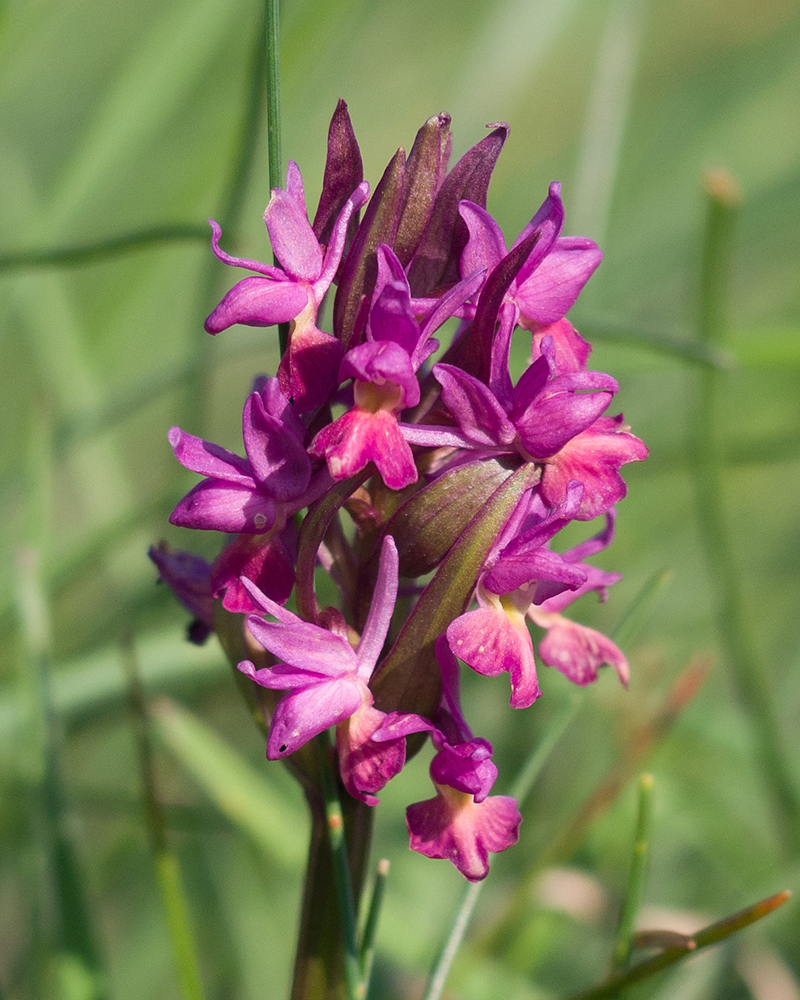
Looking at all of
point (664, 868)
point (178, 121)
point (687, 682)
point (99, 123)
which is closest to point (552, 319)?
point (687, 682)

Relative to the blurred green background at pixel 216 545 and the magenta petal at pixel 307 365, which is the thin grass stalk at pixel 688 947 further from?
the magenta petal at pixel 307 365

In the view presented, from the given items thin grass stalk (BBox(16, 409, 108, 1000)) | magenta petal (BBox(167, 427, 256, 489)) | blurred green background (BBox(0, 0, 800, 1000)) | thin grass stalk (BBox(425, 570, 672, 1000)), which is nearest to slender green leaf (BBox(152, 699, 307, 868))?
blurred green background (BBox(0, 0, 800, 1000))

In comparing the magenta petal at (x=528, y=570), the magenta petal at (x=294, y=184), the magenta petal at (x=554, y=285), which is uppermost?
the magenta petal at (x=294, y=184)

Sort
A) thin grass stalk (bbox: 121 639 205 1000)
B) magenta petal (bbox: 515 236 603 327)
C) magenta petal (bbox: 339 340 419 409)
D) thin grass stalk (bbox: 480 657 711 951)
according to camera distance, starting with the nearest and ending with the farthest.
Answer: magenta petal (bbox: 339 340 419 409) → magenta petal (bbox: 515 236 603 327) → thin grass stalk (bbox: 121 639 205 1000) → thin grass stalk (bbox: 480 657 711 951)

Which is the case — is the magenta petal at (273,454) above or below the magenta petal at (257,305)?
below

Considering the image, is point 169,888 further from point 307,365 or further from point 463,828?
point 307,365

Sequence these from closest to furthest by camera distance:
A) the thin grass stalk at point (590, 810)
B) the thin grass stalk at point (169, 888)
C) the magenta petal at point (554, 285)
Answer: the magenta petal at point (554, 285), the thin grass stalk at point (169, 888), the thin grass stalk at point (590, 810)

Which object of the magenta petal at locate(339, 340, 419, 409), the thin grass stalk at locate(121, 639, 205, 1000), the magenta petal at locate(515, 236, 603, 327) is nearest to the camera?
the magenta petal at locate(339, 340, 419, 409)

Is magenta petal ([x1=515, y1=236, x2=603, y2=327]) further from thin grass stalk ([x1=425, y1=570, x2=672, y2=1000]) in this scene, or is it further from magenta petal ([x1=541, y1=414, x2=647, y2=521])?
thin grass stalk ([x1=425, y1=570, x2=672, y2=1000])

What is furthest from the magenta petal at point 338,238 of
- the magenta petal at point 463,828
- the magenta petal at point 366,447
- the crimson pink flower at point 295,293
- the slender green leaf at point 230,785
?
the slender green leaf at point 230,785
